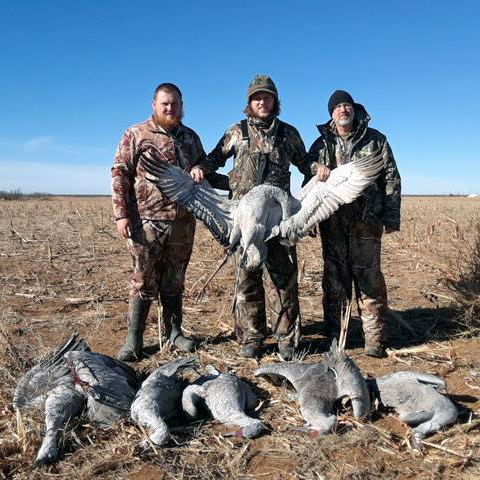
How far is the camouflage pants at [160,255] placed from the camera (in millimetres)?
4824

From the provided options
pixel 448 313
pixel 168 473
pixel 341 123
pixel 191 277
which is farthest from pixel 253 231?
pixel 191 277

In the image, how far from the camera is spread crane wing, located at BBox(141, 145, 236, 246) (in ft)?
15.3

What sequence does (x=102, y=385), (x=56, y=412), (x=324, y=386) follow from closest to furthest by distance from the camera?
(x=56, y=412) < (x=102, y=385) < (x=324, y=386)

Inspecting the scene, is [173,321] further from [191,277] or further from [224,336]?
[191,277]

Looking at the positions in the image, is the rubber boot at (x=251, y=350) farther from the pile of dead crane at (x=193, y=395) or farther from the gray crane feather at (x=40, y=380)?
the gray crane feather at (x=40, y=380)

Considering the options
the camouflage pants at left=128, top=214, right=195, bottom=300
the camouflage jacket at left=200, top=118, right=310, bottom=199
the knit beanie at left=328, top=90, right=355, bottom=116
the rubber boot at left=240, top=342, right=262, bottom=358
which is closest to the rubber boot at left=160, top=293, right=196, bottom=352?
the camouflage pants at left=128, top=214, right=195, bottom=300

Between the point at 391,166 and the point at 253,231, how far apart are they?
5.03ft

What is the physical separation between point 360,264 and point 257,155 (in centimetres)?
151

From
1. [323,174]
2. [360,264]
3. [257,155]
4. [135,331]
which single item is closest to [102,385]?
[135,331]

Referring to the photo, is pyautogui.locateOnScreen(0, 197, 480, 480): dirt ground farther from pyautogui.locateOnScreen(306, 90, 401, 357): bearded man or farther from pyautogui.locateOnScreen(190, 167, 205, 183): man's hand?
pyautogui.locateOnScreen(190, 167, 205, 183): man's hand

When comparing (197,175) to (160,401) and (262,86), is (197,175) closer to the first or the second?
(262,86)

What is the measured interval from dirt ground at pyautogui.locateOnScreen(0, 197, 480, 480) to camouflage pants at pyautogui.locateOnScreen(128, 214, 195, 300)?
2.19ft

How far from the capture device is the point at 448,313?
5977 millimetres

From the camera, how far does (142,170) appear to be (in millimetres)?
4766
